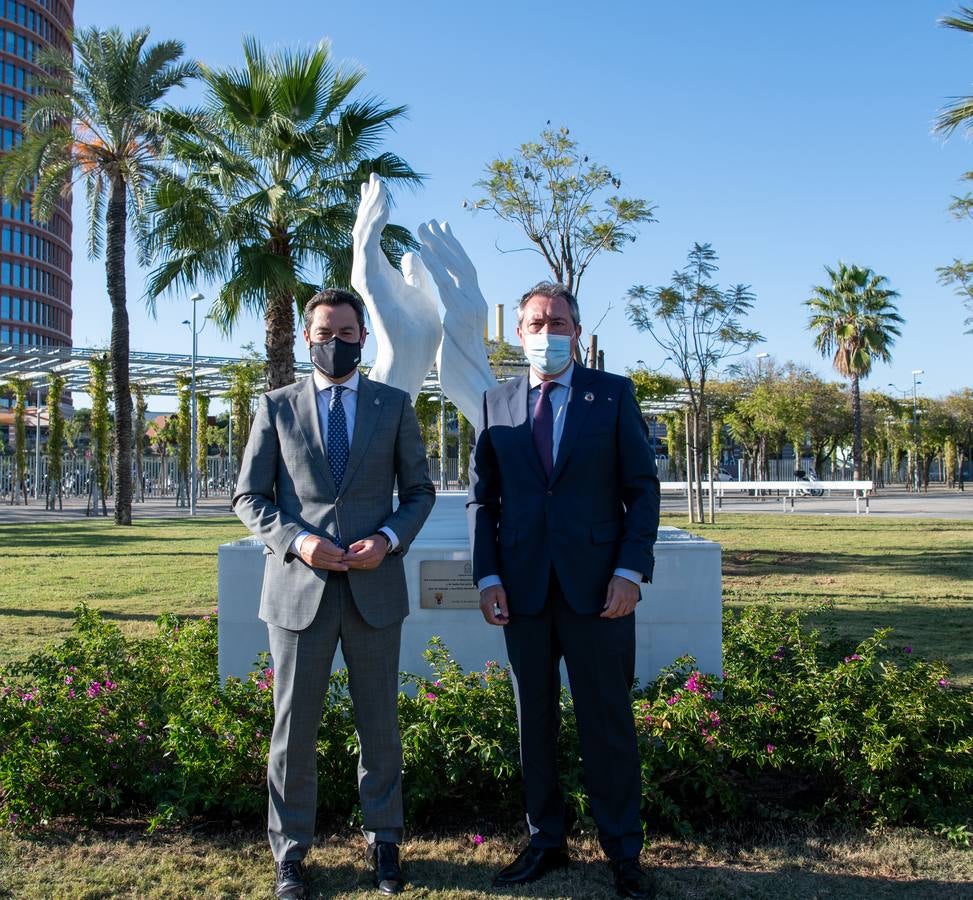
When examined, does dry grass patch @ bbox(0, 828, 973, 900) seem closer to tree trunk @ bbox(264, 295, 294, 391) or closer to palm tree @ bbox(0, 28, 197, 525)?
tree trunk @ bbox(264, 295, 294, 391)

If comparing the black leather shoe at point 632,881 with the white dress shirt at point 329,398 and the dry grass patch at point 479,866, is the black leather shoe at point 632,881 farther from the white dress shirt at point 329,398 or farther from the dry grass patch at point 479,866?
the white dress shirt at point 329,398

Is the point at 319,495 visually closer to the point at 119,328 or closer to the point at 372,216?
the point at 372,216

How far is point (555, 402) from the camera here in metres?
3.36

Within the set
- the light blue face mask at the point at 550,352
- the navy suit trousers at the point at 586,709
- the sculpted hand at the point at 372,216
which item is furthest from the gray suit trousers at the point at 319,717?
the sculpted hand at the point at 372,216

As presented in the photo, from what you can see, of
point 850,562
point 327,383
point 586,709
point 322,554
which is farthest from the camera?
point 850,562

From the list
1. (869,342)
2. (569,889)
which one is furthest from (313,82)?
(869,342)

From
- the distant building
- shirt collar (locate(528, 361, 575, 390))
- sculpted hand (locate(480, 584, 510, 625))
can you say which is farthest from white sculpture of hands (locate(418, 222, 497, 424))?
the distant building

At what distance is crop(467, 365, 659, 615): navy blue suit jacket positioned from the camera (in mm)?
3117

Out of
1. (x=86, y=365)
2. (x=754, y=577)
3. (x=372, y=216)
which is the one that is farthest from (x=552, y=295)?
(x=86, y=365)

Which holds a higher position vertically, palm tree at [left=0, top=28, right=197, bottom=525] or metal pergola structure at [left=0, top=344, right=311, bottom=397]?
palm tree at [left=0, top=28, right=197, bottom=525]

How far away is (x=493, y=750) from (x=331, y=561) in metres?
1.23

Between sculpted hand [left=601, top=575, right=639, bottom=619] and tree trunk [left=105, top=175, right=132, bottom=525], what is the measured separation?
20.0 meters

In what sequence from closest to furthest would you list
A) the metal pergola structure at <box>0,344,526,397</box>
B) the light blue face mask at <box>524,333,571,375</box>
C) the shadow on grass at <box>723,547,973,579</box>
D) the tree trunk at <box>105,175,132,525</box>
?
the light blue face mask at <box>524,333,571,375</box> → the shadow on grass at <box>723,547,973,579</box> → the tree trunk at <box>105,175,132,525</box> → the metal pergola structure at <box>0,344,526,397</box>

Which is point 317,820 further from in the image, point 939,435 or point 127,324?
point 939,435
